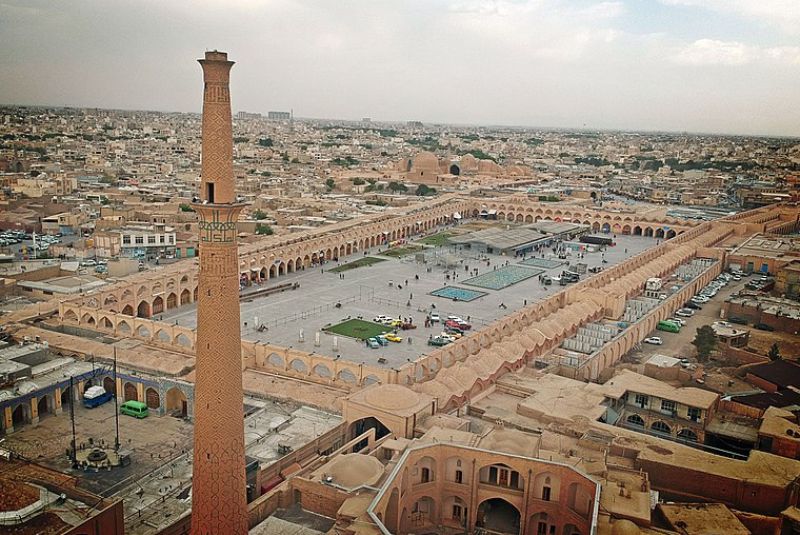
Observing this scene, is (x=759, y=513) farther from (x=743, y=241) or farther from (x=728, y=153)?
(x=728, y=153)

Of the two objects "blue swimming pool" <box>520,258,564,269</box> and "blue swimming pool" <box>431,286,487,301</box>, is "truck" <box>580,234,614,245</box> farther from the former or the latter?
"blue swimming pool" <box>431,286,487,301</box>

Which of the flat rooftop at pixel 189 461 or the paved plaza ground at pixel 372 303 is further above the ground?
the flat rooftop at pixel 189 461

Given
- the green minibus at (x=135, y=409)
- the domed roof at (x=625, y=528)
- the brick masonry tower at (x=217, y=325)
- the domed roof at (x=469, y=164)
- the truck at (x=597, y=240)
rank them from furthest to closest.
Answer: the domed roof at (x=469, y=164) < the truck at (x=597, y=240) < the green minibus at (x=135, y=409) < the domed roof at (x=625, y=528) < the brick masonry tower at (x=217, y=325)

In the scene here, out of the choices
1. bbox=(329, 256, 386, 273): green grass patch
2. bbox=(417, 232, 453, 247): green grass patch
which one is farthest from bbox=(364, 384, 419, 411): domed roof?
bbox=(417, 232, 453, 247): green grass patch

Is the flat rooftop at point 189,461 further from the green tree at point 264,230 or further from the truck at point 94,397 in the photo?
the green tree at point 264,230

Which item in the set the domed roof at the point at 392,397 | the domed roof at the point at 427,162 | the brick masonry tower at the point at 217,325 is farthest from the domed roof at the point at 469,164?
the brick masonry tower at the point at 217,325

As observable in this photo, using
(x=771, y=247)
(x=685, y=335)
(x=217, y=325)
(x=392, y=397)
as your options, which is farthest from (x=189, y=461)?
(x=771, y=247)

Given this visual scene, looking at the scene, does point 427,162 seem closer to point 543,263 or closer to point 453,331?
point 543,263

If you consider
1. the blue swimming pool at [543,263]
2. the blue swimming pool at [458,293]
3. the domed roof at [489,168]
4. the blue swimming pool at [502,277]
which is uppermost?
the domed roof at [489,168]
